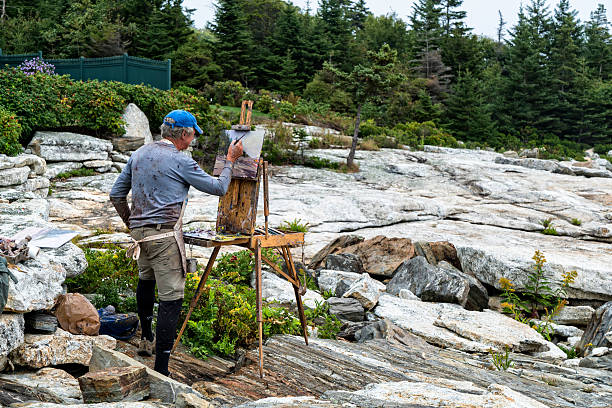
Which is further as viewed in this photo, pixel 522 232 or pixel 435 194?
pixel 435 194

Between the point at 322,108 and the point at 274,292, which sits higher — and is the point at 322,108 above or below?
above

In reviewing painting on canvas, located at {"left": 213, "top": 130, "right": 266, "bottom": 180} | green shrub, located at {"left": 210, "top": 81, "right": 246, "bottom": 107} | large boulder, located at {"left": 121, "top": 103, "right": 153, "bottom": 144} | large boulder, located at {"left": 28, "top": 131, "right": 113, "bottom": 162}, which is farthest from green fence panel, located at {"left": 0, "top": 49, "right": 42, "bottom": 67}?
painting on canvas, located at {"left": 213, "top": 130, "right": 266, "bottom": 180}

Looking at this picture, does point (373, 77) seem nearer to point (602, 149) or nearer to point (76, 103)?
point (76, 103)

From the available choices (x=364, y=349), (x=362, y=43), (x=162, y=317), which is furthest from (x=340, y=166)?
(x=362, y=43)

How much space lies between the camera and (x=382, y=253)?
10.1 metres

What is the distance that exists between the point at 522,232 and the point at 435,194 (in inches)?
165

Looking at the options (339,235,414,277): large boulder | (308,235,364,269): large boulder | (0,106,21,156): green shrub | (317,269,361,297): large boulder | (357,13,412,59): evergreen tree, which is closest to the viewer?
(317,269,361,297): large boulder

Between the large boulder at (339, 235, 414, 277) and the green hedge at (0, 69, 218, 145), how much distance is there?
30.6 feet

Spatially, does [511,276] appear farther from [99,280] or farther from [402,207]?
[99,280]

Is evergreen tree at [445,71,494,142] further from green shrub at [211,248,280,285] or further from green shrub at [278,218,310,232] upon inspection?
green shrub at [211,248,280,285]

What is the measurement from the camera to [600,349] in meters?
6.62

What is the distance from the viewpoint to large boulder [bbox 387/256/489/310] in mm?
8320

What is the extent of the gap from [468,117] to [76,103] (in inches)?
1039

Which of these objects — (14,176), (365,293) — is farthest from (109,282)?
(14,176)
